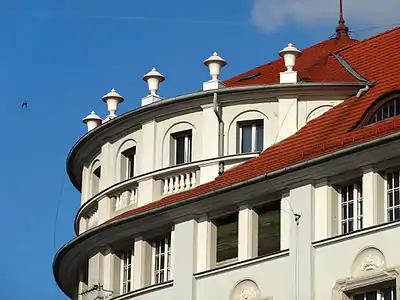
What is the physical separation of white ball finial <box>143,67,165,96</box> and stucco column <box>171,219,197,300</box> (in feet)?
22.0

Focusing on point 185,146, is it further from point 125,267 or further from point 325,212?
point 325,212

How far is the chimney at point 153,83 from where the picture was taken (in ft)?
198

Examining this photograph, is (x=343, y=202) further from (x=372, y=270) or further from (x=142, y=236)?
(x=142, y=236)

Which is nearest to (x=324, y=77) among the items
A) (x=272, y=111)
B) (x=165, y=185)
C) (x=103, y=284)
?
(x=272, y=111)

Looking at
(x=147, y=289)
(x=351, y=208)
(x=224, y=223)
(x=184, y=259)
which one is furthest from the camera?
(x=147, y=289)

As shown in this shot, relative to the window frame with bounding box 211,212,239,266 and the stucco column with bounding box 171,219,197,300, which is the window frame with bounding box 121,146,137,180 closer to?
the stucco column with bounding box 171,219,197,300

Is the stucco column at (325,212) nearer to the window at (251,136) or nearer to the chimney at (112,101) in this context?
the window at (251,136)

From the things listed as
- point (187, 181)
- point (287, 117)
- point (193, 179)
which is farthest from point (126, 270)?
point (287, 117)

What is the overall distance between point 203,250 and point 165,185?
14.2 feet

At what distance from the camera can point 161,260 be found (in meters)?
56.9

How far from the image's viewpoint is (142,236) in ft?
188

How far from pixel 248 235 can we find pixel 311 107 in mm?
6205

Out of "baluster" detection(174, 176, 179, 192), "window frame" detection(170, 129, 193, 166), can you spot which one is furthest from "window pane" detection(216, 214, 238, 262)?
"window frame" detection(170, 129, 193, 166)

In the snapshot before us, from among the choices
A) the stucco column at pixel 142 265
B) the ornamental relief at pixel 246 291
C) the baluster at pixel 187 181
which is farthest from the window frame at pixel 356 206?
the stucco column at pixel 142 265
